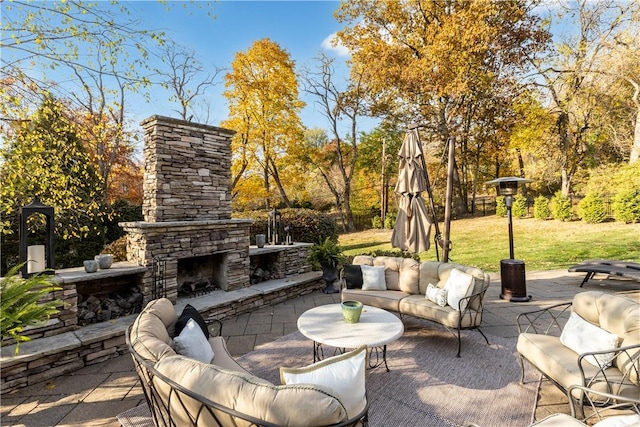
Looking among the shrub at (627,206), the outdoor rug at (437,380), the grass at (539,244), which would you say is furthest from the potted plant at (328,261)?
the shrub at (627,206)

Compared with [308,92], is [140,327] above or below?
below

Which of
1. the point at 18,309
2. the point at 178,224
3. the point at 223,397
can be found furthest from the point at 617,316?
the point at 178,224

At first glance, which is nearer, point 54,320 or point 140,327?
point 140,327

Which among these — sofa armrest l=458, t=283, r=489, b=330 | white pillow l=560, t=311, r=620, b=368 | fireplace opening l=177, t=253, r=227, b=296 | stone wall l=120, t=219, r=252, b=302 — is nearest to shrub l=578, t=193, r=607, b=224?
sofa armrest l=458, t=283, r=489, b=330

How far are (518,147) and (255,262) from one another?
50.5ft

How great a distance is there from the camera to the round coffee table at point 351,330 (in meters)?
2.88

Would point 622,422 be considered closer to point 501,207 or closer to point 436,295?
point 436,295

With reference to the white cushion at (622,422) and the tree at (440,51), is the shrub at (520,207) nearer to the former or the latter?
the tree at (440,51)

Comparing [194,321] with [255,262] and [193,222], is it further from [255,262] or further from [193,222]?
[255,262]

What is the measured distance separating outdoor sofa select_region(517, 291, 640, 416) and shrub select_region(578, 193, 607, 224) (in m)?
11.8

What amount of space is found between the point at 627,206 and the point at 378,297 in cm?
1199

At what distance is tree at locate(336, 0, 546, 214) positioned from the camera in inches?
484

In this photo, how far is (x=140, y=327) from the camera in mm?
2137

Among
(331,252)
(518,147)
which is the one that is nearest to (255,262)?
(331,252)
